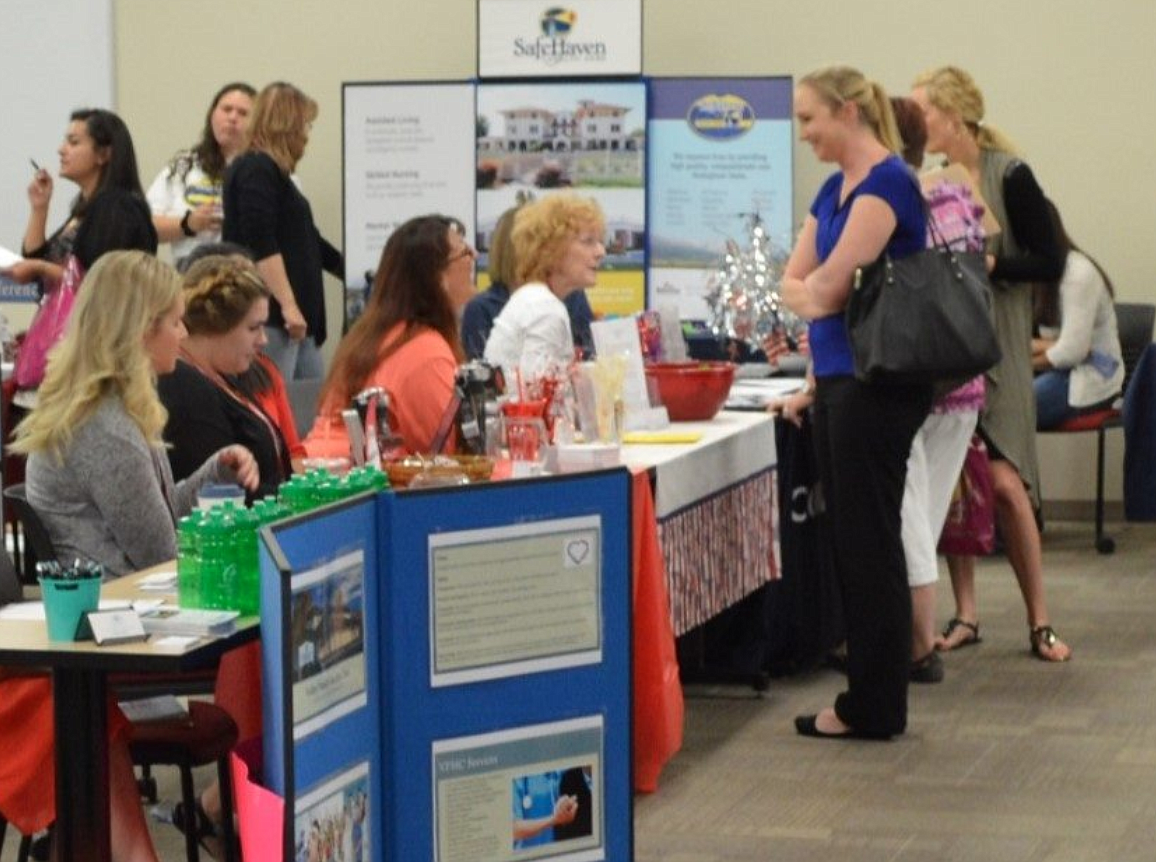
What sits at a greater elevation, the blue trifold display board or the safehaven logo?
the safehaven logo

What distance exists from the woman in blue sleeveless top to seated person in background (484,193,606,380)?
0.77 metres

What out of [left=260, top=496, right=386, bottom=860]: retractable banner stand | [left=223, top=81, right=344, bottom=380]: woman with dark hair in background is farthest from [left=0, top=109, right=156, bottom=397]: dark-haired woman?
[left=260, top=496, right=386, bottom=860]: retractable banner stand

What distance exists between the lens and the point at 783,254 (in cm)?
769

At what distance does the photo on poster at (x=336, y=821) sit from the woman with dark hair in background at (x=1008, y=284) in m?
3.29

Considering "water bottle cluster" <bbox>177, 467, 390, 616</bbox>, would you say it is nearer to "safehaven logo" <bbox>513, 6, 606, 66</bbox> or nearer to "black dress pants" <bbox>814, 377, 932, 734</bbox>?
"black dress pants" <bbox>814, 377, 932, 734</bbox>

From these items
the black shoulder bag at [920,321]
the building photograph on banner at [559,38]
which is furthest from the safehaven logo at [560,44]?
the black shoulder bag at [920,321]

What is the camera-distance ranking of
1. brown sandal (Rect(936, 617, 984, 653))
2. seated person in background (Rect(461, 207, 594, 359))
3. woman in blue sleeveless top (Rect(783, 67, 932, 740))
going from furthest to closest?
seated person in background (Rect(461, 207, 594, 359)), brown sandal (Rect(936, 617, 984, 653)), woman in blue sleeveless top (Rect(783, 67, 932, 740))

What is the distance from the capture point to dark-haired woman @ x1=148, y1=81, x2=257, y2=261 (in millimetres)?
7527

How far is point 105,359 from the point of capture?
12.6 ft

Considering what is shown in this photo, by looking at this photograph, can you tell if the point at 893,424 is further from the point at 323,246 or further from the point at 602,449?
the point at 323,246

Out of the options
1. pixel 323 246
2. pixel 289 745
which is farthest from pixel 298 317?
pixel 289 745

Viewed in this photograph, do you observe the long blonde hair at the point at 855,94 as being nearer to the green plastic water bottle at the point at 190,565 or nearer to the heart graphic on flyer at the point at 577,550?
the heart graphic on flyer at the point at 577,550

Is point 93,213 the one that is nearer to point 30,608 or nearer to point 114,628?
point 30,608

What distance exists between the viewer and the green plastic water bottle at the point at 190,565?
3158 mm
